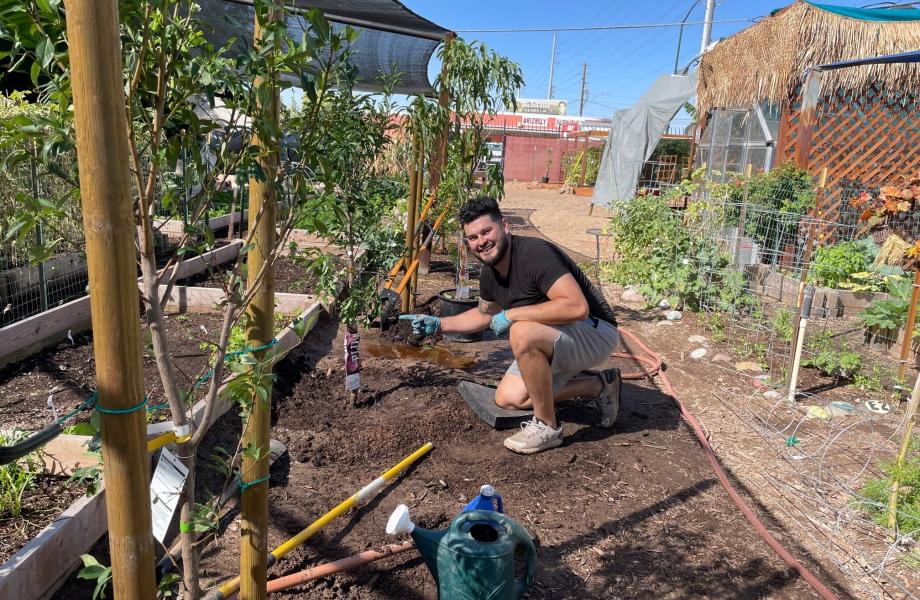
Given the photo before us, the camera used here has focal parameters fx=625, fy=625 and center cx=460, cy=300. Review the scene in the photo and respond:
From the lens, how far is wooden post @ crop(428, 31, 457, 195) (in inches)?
205

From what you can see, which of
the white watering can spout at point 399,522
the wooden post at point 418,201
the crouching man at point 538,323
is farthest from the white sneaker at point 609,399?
the wooden post at point 418,201

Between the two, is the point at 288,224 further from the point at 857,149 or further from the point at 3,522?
the point at 857,149

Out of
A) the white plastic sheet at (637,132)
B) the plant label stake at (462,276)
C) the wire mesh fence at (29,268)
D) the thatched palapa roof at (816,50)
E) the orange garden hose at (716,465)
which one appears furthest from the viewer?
the white plastic sheet at (637,132)

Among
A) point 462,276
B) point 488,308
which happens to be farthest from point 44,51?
point 462,276

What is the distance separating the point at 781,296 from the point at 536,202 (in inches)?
506

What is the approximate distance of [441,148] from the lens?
5.73 m

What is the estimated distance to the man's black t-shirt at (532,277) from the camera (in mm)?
3324

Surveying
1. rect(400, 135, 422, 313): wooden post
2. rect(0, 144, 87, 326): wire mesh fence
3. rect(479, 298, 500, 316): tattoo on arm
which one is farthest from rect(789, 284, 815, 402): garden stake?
rect(0, 144, 87, 326): wire mesh fence

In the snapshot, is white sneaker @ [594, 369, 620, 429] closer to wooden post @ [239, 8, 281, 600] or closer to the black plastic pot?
the black plastic pot

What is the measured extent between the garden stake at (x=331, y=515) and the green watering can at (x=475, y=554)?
1.61 ft

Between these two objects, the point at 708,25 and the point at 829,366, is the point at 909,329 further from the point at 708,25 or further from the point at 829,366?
the point at 708,25

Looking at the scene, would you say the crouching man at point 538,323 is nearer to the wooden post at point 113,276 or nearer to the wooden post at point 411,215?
the wooden post at point 411,215

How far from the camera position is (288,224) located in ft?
5.94

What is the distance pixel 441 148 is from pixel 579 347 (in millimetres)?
2899
